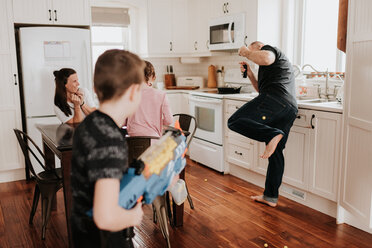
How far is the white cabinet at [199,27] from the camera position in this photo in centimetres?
509

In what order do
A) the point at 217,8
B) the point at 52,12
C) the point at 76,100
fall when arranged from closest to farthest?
1. the point at 76,100
2. the point at 52,12
3. the point at 217,8

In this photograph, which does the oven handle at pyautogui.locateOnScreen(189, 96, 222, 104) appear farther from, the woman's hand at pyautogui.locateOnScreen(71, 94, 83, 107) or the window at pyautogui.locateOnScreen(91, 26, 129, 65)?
the woman's hand at pyautogui.locateOnScreen(71, 94, 83, 107)

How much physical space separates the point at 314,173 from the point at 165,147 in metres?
2.32

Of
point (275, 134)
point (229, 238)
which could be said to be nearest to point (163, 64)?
point (275, 134)

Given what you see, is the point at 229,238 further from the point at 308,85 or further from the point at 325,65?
the point at 325,65

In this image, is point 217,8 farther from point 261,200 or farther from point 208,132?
point 261,200

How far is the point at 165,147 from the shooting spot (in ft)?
3.73

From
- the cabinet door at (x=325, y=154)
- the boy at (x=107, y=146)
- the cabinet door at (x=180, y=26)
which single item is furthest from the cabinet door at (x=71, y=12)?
the boy at (x=107, y=146)

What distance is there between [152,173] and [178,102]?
418 centimetres

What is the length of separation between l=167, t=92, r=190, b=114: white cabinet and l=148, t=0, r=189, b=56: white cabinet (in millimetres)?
690

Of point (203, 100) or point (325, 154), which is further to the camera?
point (203, 100)

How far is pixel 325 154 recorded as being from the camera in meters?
3.01

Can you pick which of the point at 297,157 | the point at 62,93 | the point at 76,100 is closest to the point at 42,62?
the point at 62,93

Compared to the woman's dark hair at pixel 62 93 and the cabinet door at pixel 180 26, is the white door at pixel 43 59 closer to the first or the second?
the woman's dark hair at pixel 62 93
